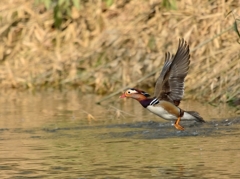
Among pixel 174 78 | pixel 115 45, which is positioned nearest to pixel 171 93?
pixel 174 78

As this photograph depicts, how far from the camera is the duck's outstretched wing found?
1017cm

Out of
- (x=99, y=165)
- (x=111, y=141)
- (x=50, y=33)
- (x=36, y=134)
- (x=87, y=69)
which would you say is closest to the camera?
(x=99, y=165)

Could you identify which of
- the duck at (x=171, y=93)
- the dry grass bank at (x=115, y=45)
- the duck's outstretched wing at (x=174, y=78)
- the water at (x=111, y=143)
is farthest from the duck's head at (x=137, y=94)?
the dry grass bank at (x=115, y=45)

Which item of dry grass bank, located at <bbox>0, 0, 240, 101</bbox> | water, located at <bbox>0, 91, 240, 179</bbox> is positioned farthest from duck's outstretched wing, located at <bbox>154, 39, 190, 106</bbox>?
dry grass bank, located at <bbox>0, 0, 240, 101</bbox>

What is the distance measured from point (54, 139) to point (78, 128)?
95 centimetres

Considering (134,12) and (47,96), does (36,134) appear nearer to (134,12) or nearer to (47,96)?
(47,96)

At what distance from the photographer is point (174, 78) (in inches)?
401

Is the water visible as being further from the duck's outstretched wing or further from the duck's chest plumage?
the duck's outstretched wing

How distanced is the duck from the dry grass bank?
2.34 m

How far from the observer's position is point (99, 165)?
7859mm

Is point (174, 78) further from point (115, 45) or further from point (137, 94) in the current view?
point (115, 45)

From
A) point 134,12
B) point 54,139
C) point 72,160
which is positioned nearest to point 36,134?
point 54,139

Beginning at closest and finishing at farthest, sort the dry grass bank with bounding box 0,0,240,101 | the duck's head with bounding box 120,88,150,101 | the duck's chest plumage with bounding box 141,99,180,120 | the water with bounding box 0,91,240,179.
Result: 1. the water with bounding box 0,91,240,179
2. the duck's chest plumage with bounding box 141,99,180,120
3. the duck's head with bounding box 120,88,150,101
4. the dry grass bank with bounding box 0,0,240,101

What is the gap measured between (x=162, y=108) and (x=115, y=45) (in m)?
5.91
